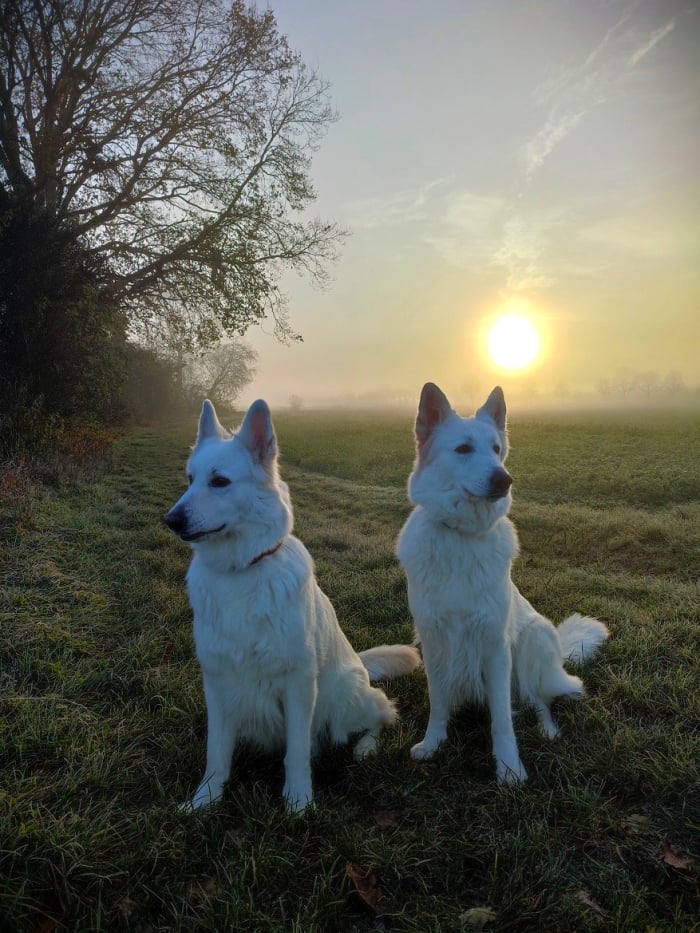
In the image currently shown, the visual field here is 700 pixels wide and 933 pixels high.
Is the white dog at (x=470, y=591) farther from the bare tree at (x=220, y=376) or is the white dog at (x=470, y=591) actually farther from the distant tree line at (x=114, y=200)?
the bare tree at (x=220, y=376)

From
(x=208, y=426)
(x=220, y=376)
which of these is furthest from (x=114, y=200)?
(x=220, y=376)

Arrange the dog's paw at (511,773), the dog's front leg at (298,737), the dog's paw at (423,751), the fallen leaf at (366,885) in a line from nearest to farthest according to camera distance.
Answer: the fallen leaf at (366,885)
the dog's front leg at (298,737)
the dog's paw at (511,773)
the dog's paw at (423,751)

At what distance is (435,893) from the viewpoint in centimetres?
231

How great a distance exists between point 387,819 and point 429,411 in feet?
8.05

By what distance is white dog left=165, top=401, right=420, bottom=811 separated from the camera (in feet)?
9.01

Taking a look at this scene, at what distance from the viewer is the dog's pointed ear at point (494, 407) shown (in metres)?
3.73

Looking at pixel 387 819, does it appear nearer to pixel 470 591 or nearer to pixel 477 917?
pixel 477 917

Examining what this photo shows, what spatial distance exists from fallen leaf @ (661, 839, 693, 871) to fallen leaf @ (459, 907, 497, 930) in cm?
90

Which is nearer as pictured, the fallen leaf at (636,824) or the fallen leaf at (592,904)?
the fallen leaf at (592,904)

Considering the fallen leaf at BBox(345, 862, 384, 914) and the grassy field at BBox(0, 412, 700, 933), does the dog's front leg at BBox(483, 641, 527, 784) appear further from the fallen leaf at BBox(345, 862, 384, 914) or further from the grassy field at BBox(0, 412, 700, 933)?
the fallen leaf at BBox(345, 862, 384, 914)

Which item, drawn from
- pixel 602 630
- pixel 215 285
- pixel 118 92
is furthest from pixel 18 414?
pixel 602 630

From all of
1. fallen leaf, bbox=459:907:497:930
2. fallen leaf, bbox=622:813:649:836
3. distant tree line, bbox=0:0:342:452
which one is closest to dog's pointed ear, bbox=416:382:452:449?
fallen leaf, bbox=622:813:649:836

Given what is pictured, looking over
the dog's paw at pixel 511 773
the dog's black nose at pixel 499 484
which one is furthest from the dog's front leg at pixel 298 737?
the dog's black nose at pixel 499 484

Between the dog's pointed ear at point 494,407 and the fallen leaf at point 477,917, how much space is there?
2725 millimetres
